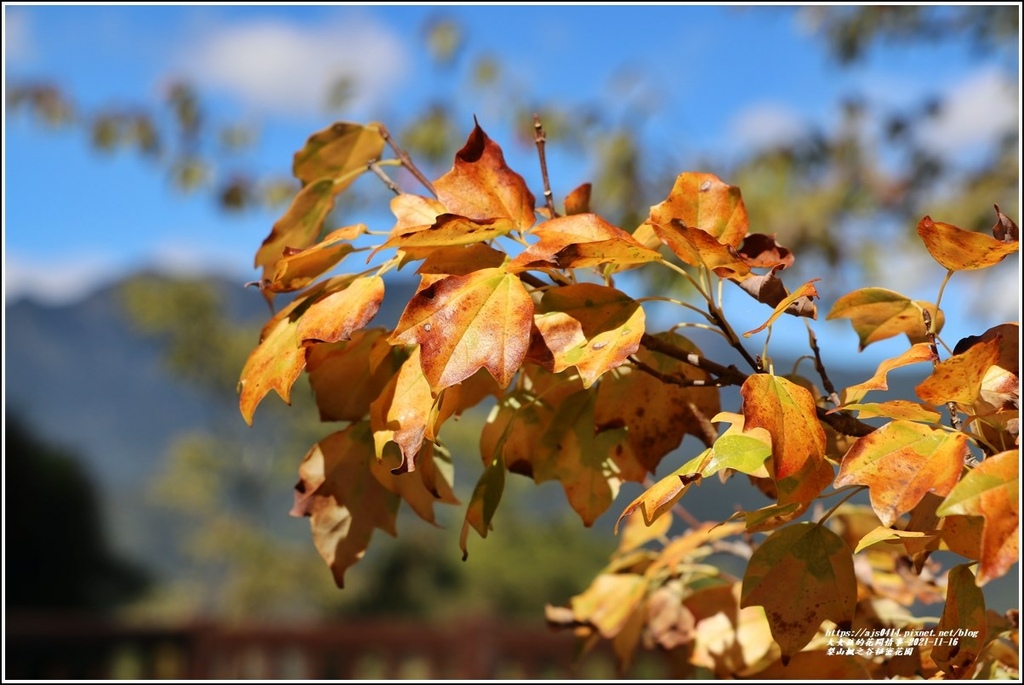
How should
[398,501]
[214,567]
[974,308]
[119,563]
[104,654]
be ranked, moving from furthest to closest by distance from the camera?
[214,567] → [119,563] → [104,654] → [974,308] → [398,501]

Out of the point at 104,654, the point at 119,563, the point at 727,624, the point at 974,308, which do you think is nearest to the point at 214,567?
the point at 119,563

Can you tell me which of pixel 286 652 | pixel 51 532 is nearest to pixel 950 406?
pixel 286 652

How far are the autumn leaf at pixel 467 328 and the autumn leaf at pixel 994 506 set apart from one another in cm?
12

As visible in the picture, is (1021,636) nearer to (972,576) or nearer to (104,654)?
(972,576)

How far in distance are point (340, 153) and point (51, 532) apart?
22.8 ft

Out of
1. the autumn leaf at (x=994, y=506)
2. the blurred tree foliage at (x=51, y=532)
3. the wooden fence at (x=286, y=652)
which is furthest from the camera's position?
the blurred tree foliage at (x=51, y=532)

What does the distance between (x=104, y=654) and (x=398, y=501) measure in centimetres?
374

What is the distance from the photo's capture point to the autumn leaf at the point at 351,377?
343 millimetres

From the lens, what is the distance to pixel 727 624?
16.4 inches

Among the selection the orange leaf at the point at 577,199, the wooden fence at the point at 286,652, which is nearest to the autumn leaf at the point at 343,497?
the orange leaf at the point at 577,199

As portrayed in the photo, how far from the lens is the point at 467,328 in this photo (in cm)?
27

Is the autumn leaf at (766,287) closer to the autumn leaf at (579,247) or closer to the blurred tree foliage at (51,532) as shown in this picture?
the autumn leaf at (579,247)

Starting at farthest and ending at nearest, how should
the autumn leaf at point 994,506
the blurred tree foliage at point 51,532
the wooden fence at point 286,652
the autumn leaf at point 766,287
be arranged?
the blurred tree foliage at point 51,532 → the wooden fence at point 286,652 → the autumn leaf at point 766,287 → the autumn leaf at point 994,506

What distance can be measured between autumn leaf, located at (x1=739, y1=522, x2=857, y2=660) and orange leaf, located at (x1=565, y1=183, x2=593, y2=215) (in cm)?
14
